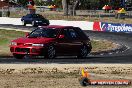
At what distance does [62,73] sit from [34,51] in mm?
4935

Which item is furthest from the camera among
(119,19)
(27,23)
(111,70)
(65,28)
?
(119,19)

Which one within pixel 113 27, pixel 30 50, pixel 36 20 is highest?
pixel 30 50

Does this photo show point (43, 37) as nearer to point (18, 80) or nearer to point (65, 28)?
point (65, 28)

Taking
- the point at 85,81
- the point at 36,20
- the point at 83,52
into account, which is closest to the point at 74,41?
the point at 83,52

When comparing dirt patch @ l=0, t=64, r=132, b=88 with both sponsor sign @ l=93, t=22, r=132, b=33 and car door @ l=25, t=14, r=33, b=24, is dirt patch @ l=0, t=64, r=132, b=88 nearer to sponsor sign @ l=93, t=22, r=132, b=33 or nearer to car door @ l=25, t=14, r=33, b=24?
sponsor sign @ l=93, t=22, r=132, b=33

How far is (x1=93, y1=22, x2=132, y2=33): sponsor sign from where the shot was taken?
45.7m

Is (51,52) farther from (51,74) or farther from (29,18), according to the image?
(29,18)

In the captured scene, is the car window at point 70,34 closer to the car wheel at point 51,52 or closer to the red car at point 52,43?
the red car at point 52,43

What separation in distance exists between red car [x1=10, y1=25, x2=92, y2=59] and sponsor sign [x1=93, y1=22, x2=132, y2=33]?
25.6 m

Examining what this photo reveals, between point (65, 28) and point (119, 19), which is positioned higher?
point (65, 28)

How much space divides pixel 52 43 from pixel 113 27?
28917 millimetres

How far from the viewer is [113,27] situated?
47.3 m

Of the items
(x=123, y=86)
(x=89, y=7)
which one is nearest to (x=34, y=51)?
(x=123, y=86)

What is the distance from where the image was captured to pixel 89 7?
123m
